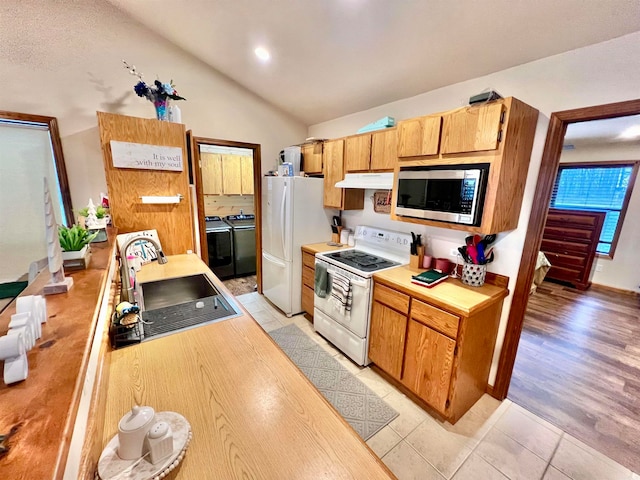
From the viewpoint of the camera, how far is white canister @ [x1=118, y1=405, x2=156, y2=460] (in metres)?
0.65

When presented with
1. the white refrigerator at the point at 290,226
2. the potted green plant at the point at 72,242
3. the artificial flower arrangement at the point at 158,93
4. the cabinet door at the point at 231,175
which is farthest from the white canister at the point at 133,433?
the cabinet door at the point at 231,175

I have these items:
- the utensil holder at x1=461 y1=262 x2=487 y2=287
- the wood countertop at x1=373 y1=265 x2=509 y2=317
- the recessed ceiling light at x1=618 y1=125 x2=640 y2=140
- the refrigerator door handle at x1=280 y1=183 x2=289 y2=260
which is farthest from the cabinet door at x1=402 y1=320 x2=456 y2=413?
the recessed ceiling light at x1=618 y1=125 x2=640 y2=140

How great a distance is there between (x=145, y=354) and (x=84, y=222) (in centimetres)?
135

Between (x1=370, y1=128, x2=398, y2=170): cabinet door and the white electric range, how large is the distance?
0.70 meters

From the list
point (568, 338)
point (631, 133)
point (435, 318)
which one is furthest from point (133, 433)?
point (631, 133)

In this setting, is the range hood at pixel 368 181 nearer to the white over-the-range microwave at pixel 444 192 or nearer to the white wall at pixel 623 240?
the white over-the-range microwave at pixel 444 192

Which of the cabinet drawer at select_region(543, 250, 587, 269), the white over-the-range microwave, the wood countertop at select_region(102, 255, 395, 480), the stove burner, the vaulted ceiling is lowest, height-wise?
the cabinet drawer at select_region(543, 250, 587, 269)

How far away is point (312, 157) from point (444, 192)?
5.88 feet

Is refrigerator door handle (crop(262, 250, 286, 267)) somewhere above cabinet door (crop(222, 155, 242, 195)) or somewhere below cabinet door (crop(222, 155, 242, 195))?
below

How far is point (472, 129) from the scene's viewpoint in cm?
168

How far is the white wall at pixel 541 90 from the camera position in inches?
57.6

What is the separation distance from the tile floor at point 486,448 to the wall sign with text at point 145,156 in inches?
108

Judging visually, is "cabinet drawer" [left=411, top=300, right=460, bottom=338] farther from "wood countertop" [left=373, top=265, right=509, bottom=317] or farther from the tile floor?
the tile floor

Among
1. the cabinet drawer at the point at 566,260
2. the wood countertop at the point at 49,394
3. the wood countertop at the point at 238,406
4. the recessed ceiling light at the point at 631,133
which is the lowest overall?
the cabinet drawer at the point at 566,260
